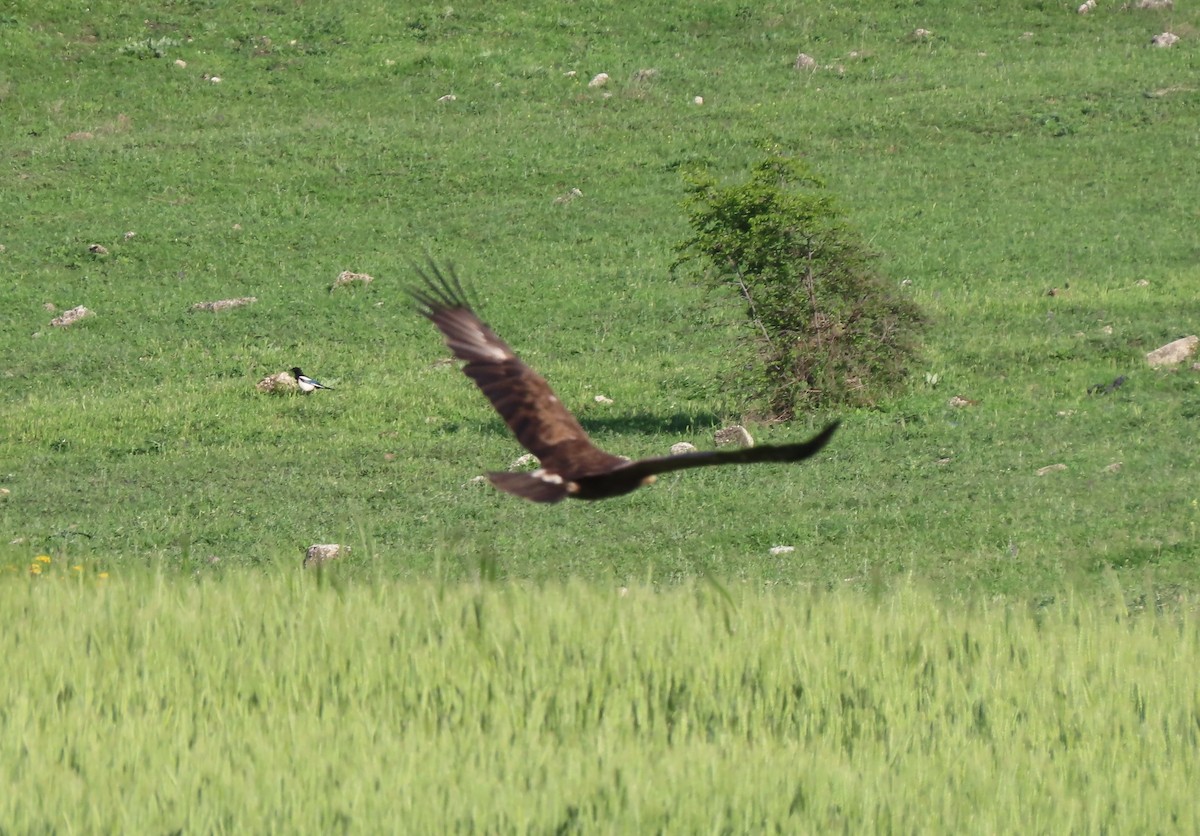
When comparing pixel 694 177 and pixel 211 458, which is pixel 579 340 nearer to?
pixel 694 177

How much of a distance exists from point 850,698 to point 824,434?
2.65m

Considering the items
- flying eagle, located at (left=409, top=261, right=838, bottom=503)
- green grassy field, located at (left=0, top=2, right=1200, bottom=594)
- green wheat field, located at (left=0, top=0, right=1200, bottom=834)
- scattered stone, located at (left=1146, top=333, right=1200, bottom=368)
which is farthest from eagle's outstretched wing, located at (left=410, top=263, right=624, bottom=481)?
scattered stone, located at (left=1146, top=333, right=1200, bottom=368)

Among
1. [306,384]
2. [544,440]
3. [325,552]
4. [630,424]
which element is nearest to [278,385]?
[306,384]

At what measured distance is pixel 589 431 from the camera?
18.8 metres

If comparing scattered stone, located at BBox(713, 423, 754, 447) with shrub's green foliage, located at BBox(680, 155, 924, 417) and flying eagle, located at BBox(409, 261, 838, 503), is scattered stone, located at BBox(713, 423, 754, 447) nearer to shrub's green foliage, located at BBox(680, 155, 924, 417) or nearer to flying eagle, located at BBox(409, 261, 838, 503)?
shrub's green foliage, located at BBox(680, 155, 924, 417)

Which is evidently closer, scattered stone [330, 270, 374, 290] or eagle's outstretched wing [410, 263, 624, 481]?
eagle's outstretched wing [410, 263, 624, 481]

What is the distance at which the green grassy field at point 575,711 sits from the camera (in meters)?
5.77

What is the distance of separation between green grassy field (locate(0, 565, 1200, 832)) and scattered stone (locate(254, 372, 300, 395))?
465 inches

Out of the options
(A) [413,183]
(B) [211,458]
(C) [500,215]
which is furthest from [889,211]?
(B) [211,458]

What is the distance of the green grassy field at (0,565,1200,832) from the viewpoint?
18.9 feet

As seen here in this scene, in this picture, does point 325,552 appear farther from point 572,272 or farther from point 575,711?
point 572,272

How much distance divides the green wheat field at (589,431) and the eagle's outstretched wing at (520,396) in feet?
2.69

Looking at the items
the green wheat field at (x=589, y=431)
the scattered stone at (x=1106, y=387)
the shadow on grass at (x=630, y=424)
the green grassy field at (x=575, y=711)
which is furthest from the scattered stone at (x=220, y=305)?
the green grassy field at (x=575, y=711)

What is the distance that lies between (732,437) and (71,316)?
11828mm
